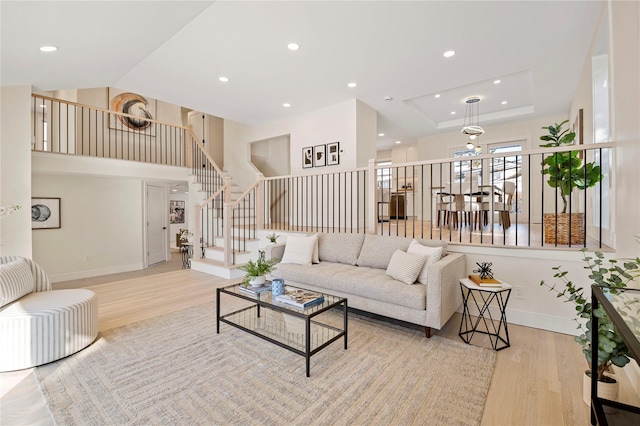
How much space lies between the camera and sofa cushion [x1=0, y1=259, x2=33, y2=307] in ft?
7.68

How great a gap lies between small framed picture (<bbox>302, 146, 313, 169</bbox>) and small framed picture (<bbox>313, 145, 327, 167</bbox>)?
3.5 inches

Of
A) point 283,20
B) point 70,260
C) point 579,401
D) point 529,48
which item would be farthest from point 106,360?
point 529,48

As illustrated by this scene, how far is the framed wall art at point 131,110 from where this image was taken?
22.8 feet

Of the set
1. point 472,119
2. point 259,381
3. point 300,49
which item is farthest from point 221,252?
point 472,119

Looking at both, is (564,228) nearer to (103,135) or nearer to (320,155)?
(320,155)

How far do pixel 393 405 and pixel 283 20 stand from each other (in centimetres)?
366

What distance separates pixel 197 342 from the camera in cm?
268

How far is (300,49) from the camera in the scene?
3840mm

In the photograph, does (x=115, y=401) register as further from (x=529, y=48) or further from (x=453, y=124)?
(x=453, y=124)

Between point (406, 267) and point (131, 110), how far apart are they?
7.55 metres

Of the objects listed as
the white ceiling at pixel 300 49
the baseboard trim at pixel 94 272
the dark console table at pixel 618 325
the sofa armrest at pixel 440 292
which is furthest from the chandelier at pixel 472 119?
the baseboard trim at pixel 94 272

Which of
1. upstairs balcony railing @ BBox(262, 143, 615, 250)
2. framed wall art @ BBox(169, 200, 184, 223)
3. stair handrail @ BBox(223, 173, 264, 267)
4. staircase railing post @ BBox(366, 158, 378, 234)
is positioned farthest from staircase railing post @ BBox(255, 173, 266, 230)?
framed wall art @ BBox(169, 200, 184, 223)

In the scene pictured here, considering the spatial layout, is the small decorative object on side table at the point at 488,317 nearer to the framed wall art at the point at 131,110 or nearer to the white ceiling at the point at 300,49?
the white ceiling at the point at 300,49

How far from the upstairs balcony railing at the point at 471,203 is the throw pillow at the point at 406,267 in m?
0.66
